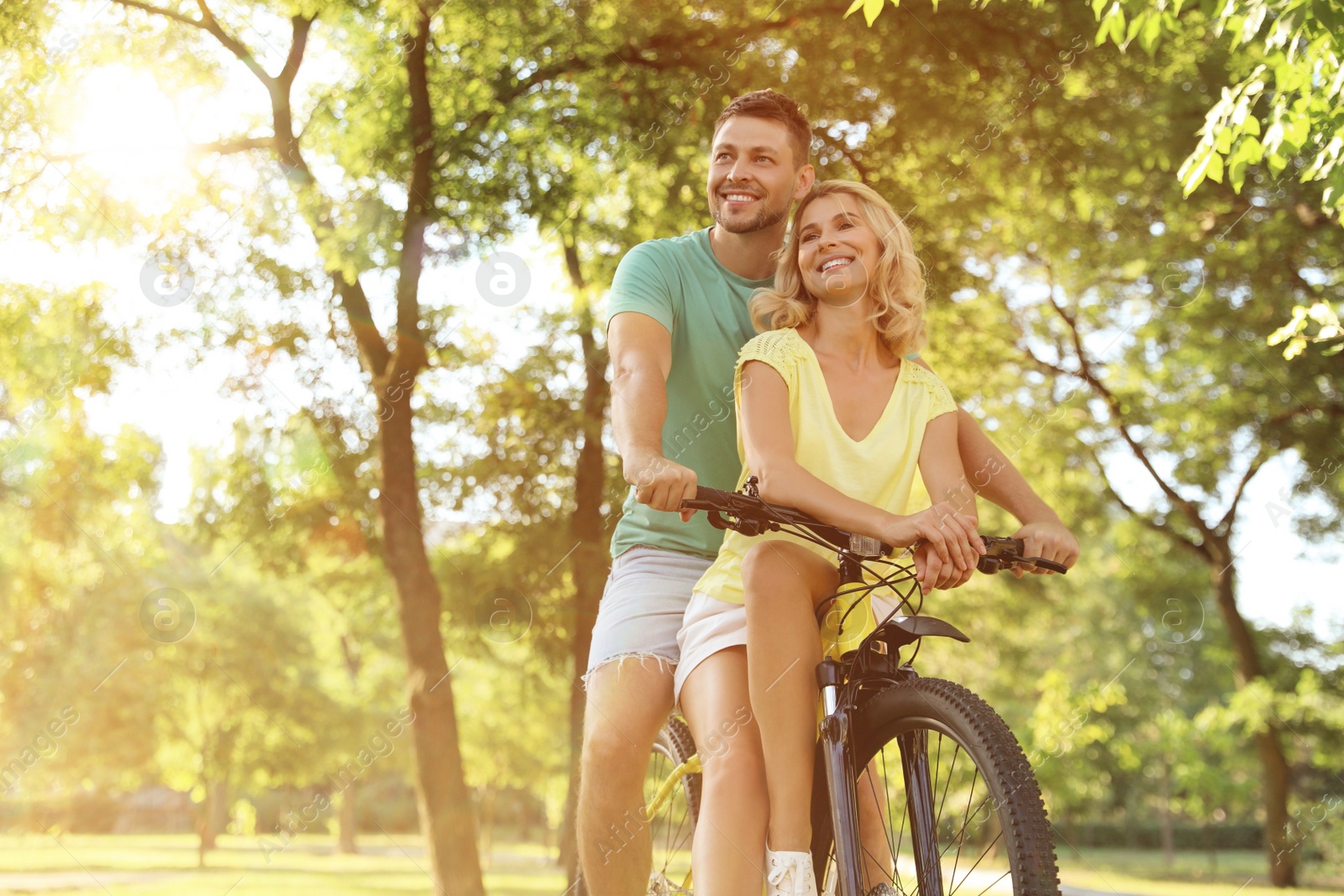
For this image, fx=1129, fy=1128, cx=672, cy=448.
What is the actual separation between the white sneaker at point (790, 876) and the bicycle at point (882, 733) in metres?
0.06

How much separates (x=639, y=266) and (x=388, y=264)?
7.54m

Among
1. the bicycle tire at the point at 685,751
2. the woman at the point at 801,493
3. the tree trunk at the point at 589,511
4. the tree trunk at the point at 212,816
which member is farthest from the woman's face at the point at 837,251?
the tree trunk at the point at 212,816

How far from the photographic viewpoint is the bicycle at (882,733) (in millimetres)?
2094

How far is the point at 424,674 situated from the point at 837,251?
304 inches

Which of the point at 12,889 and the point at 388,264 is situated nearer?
the point at 388,264

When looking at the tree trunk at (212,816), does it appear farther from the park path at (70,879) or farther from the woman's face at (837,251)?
the woman's face at (837,251)

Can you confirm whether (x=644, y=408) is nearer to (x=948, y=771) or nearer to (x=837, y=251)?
(x=837, y=251)

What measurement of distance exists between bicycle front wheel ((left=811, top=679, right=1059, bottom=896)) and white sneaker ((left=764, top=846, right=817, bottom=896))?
0.23ft

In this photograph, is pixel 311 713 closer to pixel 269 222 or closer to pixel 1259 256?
pixel 269 222

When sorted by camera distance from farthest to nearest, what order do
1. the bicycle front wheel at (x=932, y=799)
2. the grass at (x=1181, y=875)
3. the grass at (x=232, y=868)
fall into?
the grass at (x=232, y=868) → the grass at (x=1181, y=875) → the bicycle front wheel at (x=932, y=799)

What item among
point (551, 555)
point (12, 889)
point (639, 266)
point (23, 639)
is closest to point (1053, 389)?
point (551, 555)

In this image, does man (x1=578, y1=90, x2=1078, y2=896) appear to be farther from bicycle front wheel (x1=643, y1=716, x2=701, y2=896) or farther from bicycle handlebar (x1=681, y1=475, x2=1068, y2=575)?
bicycle handlebar (x1=681, y1=475, x2=1068, y2=575)

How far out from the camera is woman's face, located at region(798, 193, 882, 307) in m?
2.61

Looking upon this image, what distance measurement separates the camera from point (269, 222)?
35.0ft
